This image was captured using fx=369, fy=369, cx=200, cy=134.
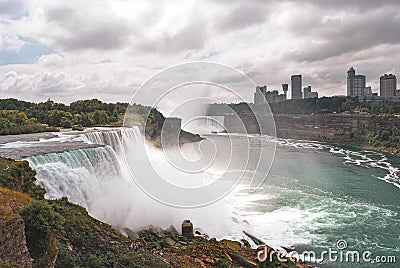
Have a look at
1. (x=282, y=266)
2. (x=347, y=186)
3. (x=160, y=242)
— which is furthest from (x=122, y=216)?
(x=347, y=186)

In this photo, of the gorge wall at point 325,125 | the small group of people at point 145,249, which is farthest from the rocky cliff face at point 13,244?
the gorge wall at point 325,125

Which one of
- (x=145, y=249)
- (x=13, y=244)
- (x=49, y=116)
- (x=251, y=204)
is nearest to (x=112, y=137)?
(x=251, y=204)

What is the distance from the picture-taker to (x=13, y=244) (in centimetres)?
572

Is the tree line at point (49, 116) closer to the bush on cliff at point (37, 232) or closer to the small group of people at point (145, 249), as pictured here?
the small group of people at point (145, 249)

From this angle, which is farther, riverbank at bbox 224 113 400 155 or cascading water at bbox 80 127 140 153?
riverbank at bbox 224 113 400 155

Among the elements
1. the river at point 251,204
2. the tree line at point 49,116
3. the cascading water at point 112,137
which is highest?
the tree line at point 49,116

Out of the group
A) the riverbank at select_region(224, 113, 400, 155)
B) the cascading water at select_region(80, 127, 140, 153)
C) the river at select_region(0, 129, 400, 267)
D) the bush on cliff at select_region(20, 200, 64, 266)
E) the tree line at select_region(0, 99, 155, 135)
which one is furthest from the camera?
the riverbank at select_region(224, 113, 400, 155)

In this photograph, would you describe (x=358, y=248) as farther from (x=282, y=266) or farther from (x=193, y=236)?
(x=193, y=236)

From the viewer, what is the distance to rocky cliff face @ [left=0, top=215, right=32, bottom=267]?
18.2 feet

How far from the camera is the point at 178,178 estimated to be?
52.1ft

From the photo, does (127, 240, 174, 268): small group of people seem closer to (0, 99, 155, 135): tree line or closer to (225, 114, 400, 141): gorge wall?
(0, 99, 155, 135): tree line

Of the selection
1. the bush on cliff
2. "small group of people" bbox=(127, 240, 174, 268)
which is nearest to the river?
"small group of people" bbox=(127, 240, 174, 268)

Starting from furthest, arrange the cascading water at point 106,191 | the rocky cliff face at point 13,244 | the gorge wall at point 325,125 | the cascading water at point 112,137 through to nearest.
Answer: the gorge wall at point 325,125 < the cascading water at point 112,137 < the cascading water at point 106,191 < the rocky cliff face at point 13,244

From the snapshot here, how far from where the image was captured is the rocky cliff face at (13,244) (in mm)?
5546
